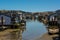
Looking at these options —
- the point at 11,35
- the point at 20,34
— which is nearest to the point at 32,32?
the point at 20,34

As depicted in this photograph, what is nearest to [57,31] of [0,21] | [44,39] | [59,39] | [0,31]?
[44,39]

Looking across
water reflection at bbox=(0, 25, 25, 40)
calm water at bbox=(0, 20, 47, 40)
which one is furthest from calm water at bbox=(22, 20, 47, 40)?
water reflection at bbox=(0, 25, 25, 40)

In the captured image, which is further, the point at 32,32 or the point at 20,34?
the point at 32,32

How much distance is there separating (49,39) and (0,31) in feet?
54.3

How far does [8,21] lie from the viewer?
58.2 meters

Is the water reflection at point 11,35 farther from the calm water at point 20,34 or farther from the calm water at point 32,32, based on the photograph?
the calm water at point 32,32

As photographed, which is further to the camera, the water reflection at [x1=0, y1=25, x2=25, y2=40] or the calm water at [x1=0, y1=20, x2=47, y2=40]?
the calm water at [x1=0, y1=20, x2=47, y2=40]

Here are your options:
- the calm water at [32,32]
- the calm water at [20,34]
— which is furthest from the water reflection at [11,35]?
the calm water at [32,32]

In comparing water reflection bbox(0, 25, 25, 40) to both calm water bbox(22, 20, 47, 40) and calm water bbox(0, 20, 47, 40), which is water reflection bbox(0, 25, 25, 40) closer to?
calm water bbox(0, 20, 47, 40)

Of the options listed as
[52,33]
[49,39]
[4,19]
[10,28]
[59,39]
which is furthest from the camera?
[4,19]

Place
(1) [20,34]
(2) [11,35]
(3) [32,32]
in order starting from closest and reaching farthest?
(2) [11,35] → (1) [20,34] → (3) [32,32]

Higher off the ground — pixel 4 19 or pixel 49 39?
pixel 4 19

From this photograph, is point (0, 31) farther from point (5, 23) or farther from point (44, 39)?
point (44, 39)

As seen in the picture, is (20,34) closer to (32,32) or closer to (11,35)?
(11,35)
